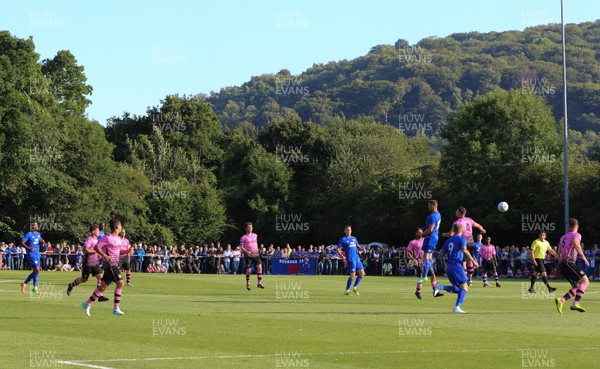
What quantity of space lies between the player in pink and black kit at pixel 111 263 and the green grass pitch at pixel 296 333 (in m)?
0.44

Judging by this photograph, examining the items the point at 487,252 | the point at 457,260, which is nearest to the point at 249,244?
the point at 487,252

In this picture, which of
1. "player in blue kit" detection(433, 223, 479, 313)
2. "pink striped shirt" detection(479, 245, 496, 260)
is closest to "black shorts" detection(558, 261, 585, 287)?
"player in blue kit" detection(433, 223, 479, 313)

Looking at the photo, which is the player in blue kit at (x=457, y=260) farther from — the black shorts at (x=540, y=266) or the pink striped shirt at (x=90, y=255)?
the pink striped shirt at (x=90, y=255)

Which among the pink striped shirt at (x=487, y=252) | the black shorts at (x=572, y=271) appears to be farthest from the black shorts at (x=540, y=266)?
the black shorts at (x=572, y=271)

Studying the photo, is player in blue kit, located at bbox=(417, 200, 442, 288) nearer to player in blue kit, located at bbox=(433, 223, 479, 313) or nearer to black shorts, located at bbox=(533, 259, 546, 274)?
player in blue kit, located at bbox=(433, 223, 479, 313)

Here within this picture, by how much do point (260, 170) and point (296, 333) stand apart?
78.2 meters

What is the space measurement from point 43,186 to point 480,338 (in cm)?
6021

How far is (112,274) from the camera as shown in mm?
22891

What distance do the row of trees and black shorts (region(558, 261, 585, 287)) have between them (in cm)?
3883

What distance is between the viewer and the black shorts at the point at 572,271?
23.9m

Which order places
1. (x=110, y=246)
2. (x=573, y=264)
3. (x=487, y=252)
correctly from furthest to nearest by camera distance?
1. (x=487, y=252)
2. (x=573, y=264)
3. (x=110, y=246)

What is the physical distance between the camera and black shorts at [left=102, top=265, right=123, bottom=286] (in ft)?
74.5

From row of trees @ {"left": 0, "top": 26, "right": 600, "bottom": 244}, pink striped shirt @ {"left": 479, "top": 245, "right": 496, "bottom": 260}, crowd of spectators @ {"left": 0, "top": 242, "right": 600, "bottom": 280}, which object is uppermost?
row of trees @ {"left": 0, "top": 26, "right": 600, "bottom": 244}

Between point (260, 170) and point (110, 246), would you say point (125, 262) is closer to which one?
point (110, 246)
